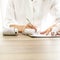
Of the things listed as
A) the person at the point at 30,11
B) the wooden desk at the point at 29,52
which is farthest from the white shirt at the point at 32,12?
the wooden desk at the point at 29,52

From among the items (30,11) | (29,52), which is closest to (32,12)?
(30,11)

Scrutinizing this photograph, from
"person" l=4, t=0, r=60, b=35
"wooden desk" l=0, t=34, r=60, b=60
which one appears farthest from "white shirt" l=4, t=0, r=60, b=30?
"wooden desk" l=0, t=34, r=60, b=60

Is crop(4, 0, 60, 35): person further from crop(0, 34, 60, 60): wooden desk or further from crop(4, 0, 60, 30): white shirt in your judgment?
crop(0, 34, 60, 60): wooden desk

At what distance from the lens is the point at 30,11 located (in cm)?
236

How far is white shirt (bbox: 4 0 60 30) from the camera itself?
2.29 meters

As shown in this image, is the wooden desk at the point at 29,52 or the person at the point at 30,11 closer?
the wooden desk at the point at 29,52

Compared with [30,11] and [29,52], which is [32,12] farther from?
[29,52]

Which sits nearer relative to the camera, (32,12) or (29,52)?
(29,52)

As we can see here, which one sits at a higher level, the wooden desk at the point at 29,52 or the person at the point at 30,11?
the person at the point at 30,11

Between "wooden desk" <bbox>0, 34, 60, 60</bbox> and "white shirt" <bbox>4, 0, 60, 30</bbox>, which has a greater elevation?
"white shirt" <bbox>4, 0, 60, 30</bbox>

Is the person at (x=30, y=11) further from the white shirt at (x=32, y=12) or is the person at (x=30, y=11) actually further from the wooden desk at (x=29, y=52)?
the wooden desk at (x=29, y=52)

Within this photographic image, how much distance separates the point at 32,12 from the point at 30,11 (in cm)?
4

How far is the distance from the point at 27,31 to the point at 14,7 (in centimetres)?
76

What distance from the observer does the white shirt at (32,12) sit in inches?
90.1
